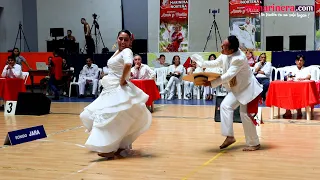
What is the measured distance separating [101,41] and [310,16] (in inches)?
327

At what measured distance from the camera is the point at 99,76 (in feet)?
51.2

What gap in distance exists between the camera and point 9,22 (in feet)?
65.7

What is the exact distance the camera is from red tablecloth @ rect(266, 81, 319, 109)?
8891 millimetres

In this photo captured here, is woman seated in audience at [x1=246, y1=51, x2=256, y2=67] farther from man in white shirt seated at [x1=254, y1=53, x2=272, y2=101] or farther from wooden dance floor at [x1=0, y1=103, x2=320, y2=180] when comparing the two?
wooden dance floor at [x1=0, y1=103, x2=320, y2=180]

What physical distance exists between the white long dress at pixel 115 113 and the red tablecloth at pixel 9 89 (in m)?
6.01

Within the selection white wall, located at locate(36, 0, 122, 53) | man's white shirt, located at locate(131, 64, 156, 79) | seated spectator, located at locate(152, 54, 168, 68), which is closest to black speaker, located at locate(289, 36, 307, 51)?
seated spectator, located at locate(152, 54, 168, 68)

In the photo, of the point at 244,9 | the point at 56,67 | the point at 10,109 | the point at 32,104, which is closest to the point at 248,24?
the point at 244,9

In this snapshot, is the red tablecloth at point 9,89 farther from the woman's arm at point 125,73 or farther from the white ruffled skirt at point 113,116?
the woman's arm at point 125,73

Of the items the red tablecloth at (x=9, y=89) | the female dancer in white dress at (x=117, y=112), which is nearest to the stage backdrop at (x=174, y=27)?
the red tablecloth at (x=9, y=89)

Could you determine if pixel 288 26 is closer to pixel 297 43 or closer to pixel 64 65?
pixel 297 43

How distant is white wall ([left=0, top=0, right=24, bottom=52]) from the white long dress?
1530cm

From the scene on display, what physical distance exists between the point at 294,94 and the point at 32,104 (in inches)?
232

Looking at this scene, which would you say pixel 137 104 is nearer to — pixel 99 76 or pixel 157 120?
pixel 157 120

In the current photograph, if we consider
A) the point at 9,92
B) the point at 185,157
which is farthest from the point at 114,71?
the point at 9,92
